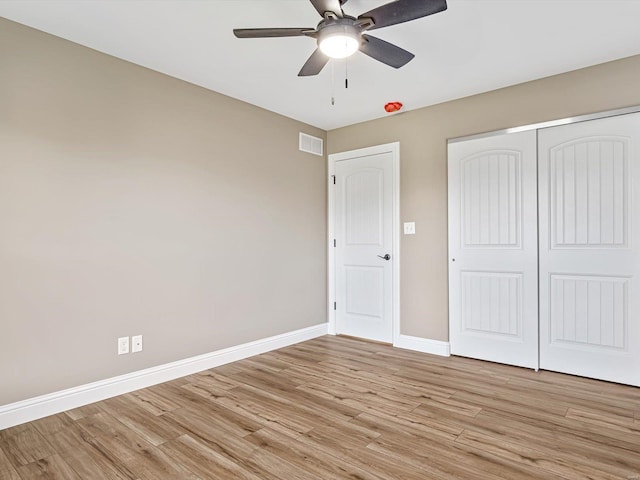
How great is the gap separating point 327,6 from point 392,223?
8.73 ft

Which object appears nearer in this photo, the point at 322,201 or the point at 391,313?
the point at 391,313

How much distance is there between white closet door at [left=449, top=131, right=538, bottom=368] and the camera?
11.2ft

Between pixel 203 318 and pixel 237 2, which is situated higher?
pixel 237 2

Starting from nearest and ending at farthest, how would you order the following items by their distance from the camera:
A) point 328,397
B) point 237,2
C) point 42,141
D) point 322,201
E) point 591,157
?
point 237,2 < point 42,141 < point 328,397 < point 591,157 < point 322,201

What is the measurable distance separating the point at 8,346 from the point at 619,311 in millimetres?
4443

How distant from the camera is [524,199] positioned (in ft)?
11.2

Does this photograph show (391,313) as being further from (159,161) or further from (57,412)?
(57,412)

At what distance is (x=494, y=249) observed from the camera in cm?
359

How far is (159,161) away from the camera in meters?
3.17

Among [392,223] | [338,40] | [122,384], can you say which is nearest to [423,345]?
[392,223]

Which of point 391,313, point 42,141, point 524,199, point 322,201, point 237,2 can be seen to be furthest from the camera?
point 322,201

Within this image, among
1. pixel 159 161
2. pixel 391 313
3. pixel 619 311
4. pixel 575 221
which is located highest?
pixel 159 161

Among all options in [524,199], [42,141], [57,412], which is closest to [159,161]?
[42,141]

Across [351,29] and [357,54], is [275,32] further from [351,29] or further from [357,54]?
[357,54]
